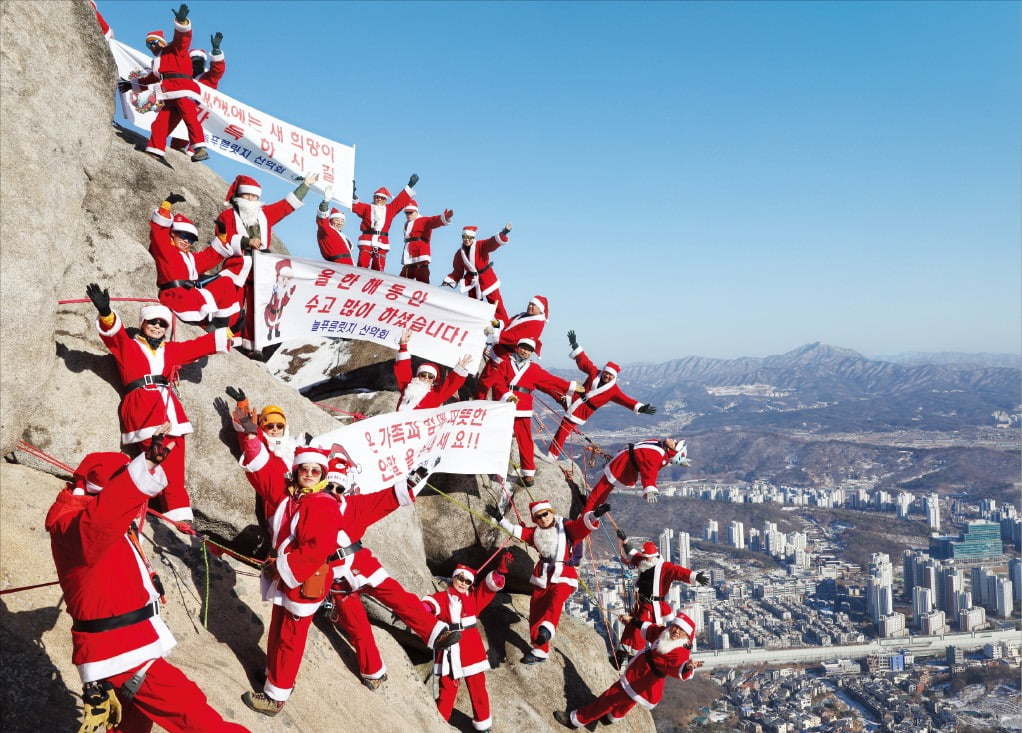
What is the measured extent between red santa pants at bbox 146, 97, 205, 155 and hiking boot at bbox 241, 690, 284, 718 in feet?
34.2

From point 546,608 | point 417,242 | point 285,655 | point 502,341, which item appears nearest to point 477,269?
point 417,242

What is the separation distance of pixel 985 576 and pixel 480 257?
288ft

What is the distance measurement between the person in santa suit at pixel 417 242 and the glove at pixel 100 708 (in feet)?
40.6

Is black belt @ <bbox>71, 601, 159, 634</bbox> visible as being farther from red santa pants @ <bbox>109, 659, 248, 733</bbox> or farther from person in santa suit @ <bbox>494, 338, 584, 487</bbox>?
person in santa suit @ <bbox>494, 338, 584, 487</bbox>

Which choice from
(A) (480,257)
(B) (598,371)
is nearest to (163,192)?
(A) (480,257)

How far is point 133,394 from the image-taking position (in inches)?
298

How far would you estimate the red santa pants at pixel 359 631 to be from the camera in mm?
7781

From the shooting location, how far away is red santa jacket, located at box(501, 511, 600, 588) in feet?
35.2

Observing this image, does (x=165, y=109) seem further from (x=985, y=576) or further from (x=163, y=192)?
(x=985, y=576)

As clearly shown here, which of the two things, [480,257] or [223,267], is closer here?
[223,267]

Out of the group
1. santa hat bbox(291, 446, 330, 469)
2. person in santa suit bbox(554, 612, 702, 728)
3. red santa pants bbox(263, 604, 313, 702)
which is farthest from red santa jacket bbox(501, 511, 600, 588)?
santa hat bbox(291, 446, 330, 469)

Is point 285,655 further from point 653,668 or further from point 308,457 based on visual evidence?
point 653,668

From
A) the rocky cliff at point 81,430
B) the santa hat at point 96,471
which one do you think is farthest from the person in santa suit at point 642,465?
the santa hat at point 96,471

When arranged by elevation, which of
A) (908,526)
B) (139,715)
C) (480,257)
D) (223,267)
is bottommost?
(908,526)
